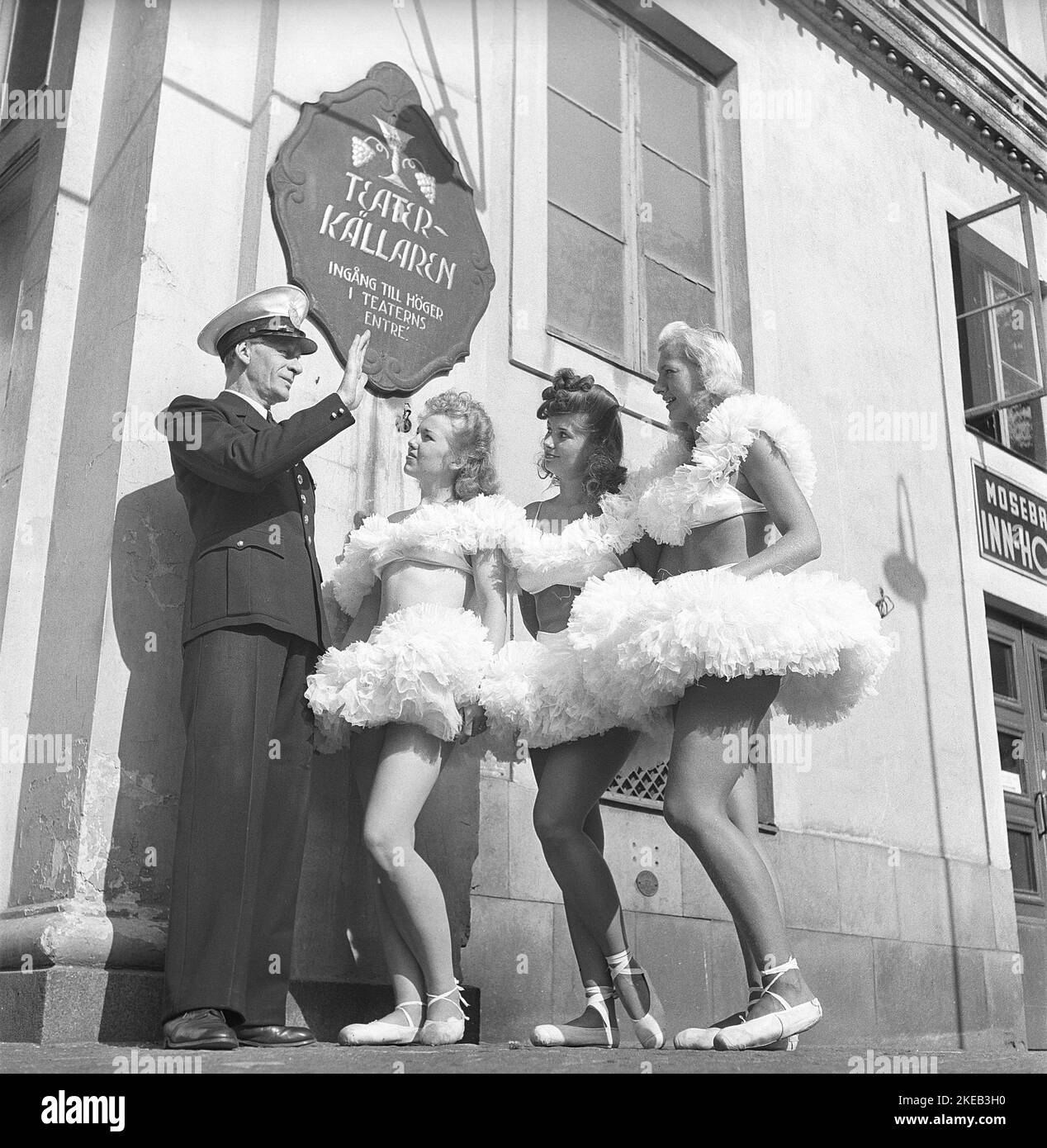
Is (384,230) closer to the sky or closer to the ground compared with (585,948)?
closer to the sky

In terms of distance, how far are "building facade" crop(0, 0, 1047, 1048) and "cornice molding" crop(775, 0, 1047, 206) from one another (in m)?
0.03

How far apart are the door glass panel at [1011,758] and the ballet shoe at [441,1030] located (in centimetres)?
601

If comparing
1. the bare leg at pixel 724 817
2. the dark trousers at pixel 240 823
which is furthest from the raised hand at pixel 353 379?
the bare leg at pixel 724 817

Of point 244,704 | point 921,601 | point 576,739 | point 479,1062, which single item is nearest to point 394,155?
point 244,704

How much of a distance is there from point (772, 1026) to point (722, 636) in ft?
3.43

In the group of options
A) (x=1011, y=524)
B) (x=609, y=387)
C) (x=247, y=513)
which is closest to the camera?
(x=247, y=513)

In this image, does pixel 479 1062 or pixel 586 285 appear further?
pixel 586 285

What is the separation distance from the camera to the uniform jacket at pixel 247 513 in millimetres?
4098

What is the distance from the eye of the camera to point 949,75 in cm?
1008

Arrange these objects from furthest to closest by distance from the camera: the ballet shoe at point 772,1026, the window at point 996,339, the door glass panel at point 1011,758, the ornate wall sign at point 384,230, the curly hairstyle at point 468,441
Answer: the window at point 996,339
the door glass panel at point 1011,758
the ornate wall sign at point 384,230
the curly hairstyle at point 468,441
the ballet shoe at point 772,1026

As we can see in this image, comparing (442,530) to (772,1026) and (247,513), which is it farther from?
(772,1026)

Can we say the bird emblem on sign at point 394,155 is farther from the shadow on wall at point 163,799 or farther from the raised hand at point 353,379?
the shadow on wall at point 163,799

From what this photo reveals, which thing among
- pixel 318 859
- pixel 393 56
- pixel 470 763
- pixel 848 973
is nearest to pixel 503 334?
pixel 393 56

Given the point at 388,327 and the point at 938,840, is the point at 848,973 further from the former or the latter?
the point at 388,327
